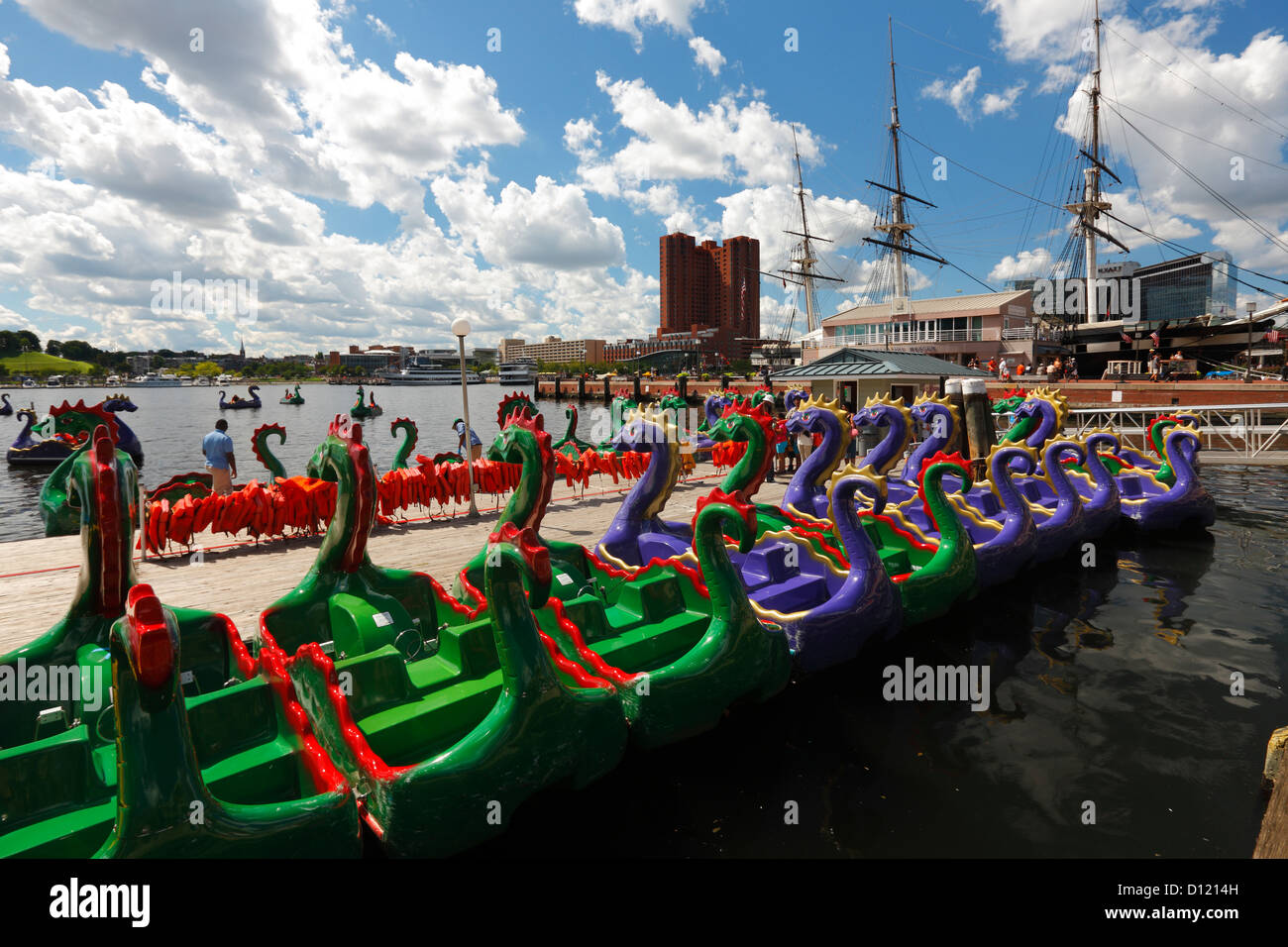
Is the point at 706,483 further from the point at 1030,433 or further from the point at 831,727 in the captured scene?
the point at 831,727

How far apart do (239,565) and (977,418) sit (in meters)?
15.5

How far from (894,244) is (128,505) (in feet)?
185

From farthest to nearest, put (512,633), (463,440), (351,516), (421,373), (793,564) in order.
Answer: (421,373)
(463,440)
(793,564)
(351,516)
(512,633)

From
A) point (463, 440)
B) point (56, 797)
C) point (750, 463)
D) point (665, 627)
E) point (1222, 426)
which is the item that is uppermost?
point (1222, 426)

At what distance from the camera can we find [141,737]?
274 centimetres

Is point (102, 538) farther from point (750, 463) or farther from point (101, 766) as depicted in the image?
point (750, 463)

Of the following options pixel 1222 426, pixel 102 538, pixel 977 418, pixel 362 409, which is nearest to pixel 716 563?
pixel 102 538

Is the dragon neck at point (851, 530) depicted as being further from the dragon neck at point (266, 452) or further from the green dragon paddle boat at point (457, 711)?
the dragon neck at point (266, 452)

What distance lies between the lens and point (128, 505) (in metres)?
4.72

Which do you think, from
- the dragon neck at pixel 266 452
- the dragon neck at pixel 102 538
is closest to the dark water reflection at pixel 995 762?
the dragon neck at pixel 102 538

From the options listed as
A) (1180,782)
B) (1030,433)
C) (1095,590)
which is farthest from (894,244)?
(1180,782)

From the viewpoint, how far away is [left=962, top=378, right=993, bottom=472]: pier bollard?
619 inches

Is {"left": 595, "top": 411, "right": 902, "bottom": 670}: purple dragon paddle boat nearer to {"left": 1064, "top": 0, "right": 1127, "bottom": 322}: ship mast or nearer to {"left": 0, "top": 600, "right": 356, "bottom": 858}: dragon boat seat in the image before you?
{"left": 0, "top": 600, "right": 356, "bottom": 858}: dragon boat seat

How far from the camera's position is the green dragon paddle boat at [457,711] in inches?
145
